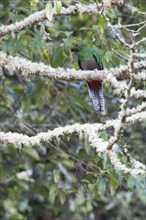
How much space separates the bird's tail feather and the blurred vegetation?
0.57 ft

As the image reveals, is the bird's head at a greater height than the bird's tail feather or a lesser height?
greater

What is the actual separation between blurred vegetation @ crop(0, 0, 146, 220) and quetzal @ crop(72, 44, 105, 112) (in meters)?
0.05

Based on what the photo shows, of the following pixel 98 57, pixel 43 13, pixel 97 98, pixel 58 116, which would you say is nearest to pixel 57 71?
pixel 43 13

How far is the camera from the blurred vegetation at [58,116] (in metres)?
3.29

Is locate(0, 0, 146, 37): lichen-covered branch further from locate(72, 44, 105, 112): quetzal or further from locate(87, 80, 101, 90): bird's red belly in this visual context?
locate(87, 80, 101, 90): bird's red belly

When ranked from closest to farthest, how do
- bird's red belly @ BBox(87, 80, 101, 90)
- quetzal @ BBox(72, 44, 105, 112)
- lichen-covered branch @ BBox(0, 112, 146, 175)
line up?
lichen-covered branch @ BBox(0, 112, 146, 175)
quetzal @ BBox(72, 44, 105, 112)
bird's red belly @ BBox(87, 80, 101, 90)

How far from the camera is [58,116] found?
15.3 feet

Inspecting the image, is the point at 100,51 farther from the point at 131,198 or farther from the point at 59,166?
the point at 131,198

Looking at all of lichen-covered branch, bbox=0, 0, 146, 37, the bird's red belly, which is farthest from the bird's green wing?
lichen-covered branch, bbox=0, 0, 146, 37

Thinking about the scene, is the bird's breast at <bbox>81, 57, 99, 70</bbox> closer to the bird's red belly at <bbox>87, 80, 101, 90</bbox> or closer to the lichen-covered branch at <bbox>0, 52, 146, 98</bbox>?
the bird's red belly at <bbox>87, 80, 101, 90</bbox>

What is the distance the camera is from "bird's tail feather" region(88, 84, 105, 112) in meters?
3.31

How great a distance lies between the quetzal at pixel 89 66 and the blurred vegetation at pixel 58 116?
0.17 ft

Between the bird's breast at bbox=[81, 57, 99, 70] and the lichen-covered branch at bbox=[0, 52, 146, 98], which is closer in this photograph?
the lichen-covered branch at bbox=[0, 52, 146, 98]

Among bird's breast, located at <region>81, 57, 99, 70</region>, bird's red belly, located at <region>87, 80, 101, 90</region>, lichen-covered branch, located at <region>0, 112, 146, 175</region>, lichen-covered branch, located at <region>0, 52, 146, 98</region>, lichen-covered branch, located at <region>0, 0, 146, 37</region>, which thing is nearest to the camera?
lichen-covered branch, located at <region>0, 112, 146, 175</region>
